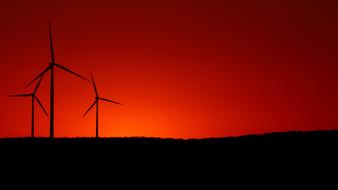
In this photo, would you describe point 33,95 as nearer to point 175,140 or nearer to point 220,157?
point 175,140

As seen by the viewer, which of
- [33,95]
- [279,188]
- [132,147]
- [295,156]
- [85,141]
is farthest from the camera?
[33,95]

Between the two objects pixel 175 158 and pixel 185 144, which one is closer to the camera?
pixel 175 158

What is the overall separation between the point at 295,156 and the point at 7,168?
17373 mm

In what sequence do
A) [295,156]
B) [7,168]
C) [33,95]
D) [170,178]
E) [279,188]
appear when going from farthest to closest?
[33,95] < [295,156] < [7,168] < [170,178] < [279,188]

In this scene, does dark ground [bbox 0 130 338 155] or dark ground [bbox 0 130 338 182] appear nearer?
dark ground [bbox 0 130 338 182]

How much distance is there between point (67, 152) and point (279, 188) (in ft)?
54.4

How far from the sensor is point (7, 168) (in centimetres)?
4116

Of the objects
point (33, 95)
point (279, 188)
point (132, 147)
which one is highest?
point (33, 95)

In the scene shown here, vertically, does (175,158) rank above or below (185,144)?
below

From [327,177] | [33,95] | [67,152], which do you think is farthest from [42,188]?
[33,95]

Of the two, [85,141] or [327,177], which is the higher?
[85,141]

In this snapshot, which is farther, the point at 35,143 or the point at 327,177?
the point at 35,143

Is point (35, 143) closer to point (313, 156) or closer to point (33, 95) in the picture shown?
point (33, 95)

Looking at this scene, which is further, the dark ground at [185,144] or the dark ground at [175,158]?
the dark ground at [185,144]
